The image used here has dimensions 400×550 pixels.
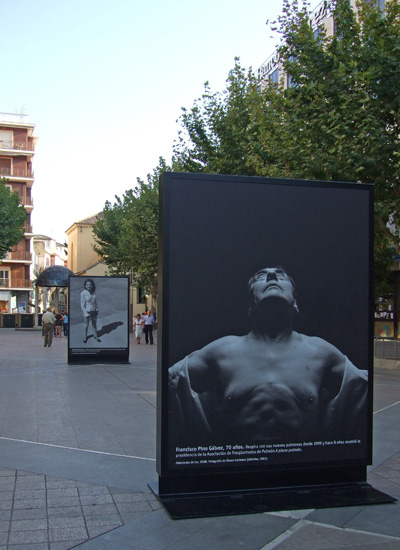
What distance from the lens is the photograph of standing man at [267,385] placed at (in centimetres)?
499

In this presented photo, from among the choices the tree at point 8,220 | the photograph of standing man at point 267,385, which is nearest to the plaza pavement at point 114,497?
the photograph of standing man at point 267,385

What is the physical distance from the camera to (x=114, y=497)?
17.2ft

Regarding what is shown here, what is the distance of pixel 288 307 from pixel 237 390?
31.4 inches

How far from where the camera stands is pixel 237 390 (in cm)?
506

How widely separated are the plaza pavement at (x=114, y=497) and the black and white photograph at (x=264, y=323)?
20.5 inches

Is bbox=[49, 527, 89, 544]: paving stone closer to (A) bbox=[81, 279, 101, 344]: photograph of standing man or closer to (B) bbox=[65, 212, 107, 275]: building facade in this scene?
(A) bbox=[81, 279, 101, 344]: photograph of standing man

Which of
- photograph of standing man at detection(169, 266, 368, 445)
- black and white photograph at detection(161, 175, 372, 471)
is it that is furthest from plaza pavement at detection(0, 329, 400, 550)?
photograph of standing man at detection(169, 266, 368, 445)

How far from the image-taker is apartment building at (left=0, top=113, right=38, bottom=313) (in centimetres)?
6756

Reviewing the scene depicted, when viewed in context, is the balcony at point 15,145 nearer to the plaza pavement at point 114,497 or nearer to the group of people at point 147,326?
the group of people at point 147,326

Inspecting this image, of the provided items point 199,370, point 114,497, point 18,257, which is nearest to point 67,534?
point 114,497

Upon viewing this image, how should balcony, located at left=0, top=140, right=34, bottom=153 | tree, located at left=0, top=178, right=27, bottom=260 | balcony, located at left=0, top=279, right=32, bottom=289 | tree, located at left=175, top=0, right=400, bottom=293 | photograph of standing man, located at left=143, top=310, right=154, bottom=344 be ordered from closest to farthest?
tree, located at left=175, top=0, right=400, bottom=293 < photograph of standing man, located at left=143, top=310, right=154, bottom=344 < tree, located at left=0, top=178, right=27, bottom=260 < balcony, located at left=0, top=279, right=32, bottom=289 < balcony, located at left=0, top=140, right=34, bottom=153

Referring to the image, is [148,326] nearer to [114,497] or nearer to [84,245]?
[114,497]

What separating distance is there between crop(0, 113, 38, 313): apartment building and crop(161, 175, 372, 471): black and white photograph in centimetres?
6390

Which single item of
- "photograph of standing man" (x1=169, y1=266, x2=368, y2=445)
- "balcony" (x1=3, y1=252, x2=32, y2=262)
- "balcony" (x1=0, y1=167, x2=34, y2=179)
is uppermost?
"balcony" (x1=0, y1=167, x2=34, y2=179)
